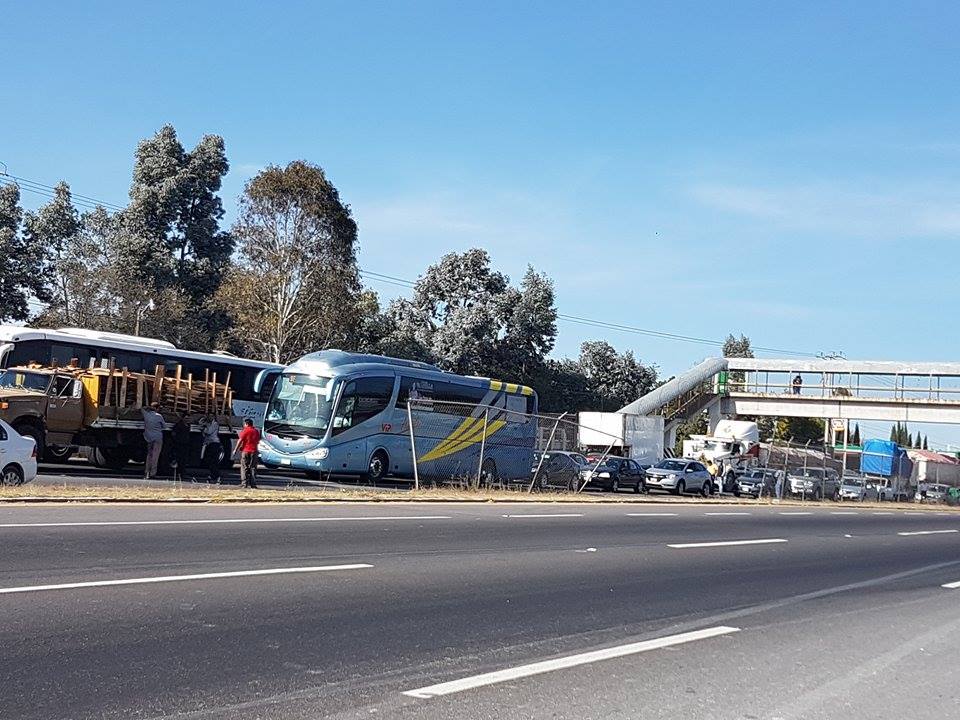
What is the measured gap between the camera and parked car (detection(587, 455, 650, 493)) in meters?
40.6

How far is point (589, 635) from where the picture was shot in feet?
30.1

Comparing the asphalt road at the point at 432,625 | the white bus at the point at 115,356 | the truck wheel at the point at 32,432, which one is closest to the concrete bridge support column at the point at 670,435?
the white bus at the point at 115,356

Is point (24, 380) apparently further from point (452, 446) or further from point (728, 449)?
point (728, 449)

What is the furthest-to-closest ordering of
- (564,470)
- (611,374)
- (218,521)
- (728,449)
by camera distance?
(611,374) < (728,449) < (564,470) < (218,521)

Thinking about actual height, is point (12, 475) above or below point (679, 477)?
below

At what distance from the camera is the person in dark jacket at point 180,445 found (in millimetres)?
26328

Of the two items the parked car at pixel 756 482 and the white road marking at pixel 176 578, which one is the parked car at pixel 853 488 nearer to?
the parked car at pixel 756 482

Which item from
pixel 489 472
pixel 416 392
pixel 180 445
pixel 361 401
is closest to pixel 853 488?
pixel 489 472

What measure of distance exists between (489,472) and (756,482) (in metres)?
16.7

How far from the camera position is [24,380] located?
24.6 m

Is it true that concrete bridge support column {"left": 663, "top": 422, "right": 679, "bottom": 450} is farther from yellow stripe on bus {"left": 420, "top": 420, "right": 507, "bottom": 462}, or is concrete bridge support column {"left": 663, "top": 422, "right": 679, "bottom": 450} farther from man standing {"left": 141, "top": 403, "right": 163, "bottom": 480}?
man standing {"left": 141, "top": 403, "right": 163, "bottom": 480}

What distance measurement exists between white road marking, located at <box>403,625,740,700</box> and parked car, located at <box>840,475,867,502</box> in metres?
37.5

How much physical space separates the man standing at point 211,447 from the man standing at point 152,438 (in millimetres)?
2473

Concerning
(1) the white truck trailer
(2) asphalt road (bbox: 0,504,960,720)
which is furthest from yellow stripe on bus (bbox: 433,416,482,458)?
(1) the white truck trailer
